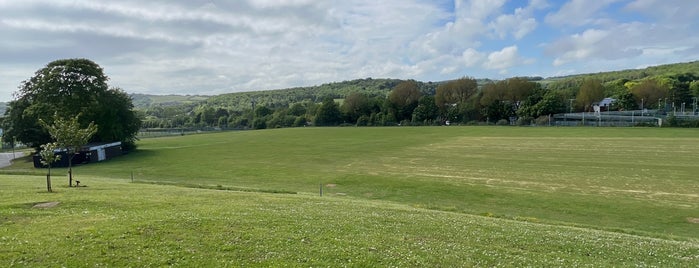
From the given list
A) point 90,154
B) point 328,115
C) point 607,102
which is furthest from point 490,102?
point 90,154

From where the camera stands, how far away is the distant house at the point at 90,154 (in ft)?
194

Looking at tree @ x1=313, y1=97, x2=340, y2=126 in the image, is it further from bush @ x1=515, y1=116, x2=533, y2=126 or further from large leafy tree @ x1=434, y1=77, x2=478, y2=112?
bush @ x1=515, y1=116, x2=533, y2=126

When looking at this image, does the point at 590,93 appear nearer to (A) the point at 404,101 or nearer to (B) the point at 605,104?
(B) the point at 605,104

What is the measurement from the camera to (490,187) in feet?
117

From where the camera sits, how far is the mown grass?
35.1 feet

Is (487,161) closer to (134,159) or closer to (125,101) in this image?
(134,159)

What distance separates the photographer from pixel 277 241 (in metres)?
12.3

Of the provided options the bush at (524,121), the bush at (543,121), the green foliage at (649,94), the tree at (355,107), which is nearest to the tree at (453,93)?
the tree at (355,107)

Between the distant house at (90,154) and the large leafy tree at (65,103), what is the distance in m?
4.99

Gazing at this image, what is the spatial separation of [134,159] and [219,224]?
197 feet

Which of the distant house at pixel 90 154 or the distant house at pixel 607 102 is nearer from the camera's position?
the distant house at pixel 90 154

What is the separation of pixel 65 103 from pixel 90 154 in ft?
44.2

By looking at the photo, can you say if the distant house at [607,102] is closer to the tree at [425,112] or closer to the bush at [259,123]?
the tree at [425,112]

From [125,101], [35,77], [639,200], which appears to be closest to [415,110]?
[125,101]
